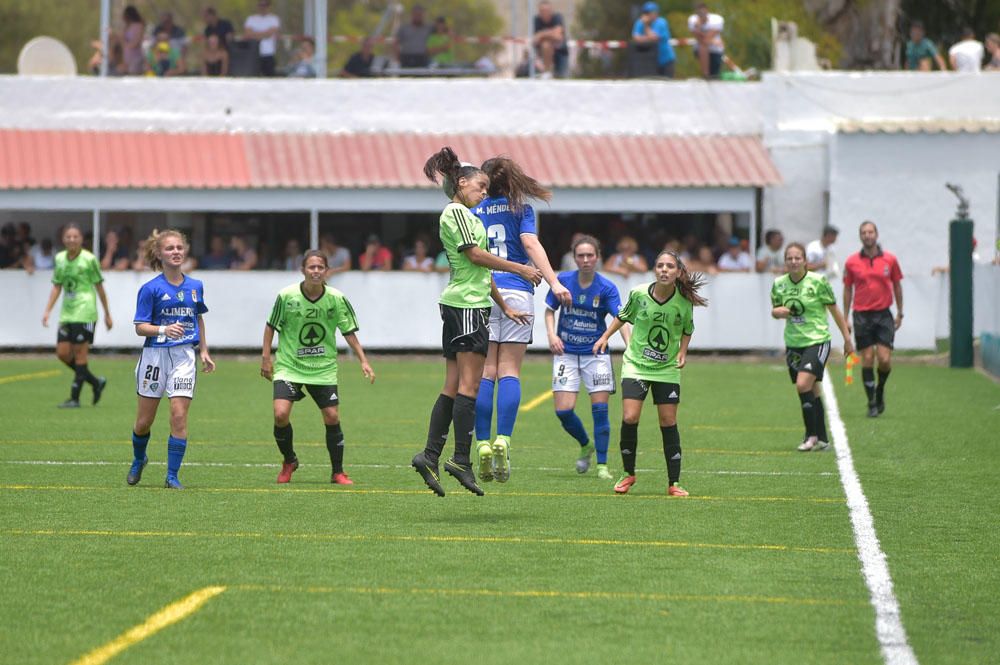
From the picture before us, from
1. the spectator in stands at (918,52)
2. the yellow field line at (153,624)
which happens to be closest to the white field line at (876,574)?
the yellow field line at (153,624)

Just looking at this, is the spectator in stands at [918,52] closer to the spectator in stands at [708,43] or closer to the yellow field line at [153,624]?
the spectator in stands at [708,43]

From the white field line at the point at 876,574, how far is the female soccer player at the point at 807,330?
1.97 feet

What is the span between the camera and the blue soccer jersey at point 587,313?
553 inches

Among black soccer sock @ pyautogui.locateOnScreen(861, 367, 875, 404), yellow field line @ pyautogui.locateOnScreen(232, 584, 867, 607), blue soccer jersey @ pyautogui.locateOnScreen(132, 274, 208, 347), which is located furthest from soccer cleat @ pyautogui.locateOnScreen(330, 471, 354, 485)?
black soccer sock @ pyautogui.locateOnScreen(861, 367, 875, 404)

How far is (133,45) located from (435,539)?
26.5 metres

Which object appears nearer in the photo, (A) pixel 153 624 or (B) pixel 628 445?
(A) pixel 153 624

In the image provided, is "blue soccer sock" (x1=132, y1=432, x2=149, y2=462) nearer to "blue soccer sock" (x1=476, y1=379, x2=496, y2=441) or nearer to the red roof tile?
"blue soccer sock" (x1=476, y1=379, x2=496, y2=441)

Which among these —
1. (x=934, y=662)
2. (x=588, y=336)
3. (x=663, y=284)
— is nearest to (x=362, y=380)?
(x=588, y=336)

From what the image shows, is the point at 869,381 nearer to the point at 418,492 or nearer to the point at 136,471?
the point at 418,492

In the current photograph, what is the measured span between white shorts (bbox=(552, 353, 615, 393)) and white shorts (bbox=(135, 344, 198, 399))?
9.74 ft

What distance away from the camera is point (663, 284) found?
11992mm

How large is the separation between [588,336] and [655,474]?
1.18m

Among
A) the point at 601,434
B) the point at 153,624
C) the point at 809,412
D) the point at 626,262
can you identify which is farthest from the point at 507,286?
the point at 626,262

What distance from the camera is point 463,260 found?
1050 centimetres
